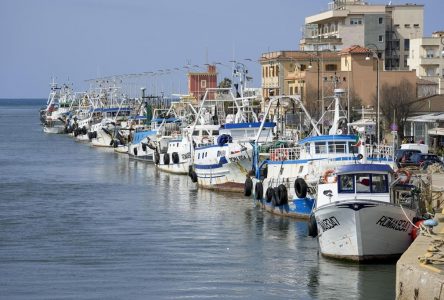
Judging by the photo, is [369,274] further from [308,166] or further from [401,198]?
[308,166]

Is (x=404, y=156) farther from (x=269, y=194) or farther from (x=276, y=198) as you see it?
(x=276, y=198)

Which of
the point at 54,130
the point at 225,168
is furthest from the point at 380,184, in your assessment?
the point at 54,130

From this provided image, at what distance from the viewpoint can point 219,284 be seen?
2823 centimetres

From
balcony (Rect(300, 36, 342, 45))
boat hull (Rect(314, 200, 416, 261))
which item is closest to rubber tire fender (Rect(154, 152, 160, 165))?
balcony (Rect(300, 36, 342, 45))

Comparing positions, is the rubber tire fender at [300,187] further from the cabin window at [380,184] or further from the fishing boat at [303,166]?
the cabin window at [380,184]

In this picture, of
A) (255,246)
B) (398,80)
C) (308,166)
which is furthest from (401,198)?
(398,80)

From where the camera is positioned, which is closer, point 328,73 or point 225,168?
point 225,168

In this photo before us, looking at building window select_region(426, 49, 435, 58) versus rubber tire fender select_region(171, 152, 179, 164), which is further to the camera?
building window select_region(426, 49, 435, 58)

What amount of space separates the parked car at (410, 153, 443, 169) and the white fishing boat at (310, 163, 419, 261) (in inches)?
658

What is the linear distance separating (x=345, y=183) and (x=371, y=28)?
82573mm

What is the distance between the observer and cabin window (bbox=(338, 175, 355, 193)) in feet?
98.2

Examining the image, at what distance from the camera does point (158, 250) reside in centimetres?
3375

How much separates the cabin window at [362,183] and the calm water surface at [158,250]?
208 cm

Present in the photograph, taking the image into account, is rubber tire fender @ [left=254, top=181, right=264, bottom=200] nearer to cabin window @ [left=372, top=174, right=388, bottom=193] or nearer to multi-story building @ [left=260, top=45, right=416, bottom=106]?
cabin window @ [left=372, top=174, right=388, bottom=193]
